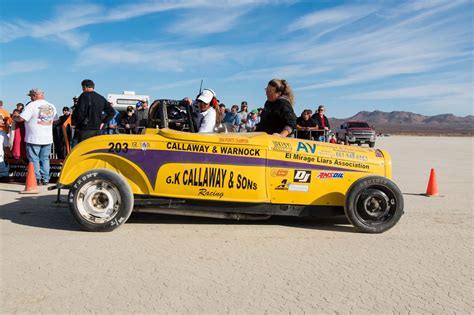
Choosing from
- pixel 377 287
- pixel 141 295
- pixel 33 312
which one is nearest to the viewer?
pixel 33 312

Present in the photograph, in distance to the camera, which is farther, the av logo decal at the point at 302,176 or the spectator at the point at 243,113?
the spectator at the point at 243,113

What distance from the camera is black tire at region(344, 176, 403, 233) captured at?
4.41 m

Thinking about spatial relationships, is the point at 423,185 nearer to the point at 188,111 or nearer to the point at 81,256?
the point at 188,111

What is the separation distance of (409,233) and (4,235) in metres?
4.62

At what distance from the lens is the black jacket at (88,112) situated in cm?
707

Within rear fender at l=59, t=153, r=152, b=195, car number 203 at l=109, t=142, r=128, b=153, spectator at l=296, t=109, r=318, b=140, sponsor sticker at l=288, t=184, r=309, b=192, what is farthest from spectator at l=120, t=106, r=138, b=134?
sponsor sticker at l=288, t=184, r=309, b=192

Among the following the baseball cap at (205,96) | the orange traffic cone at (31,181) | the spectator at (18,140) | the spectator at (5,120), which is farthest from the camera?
the spectator at (5,120)

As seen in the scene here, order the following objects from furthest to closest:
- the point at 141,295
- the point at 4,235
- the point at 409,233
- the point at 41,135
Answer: the point at 41,135 < the point at 409,233 < the point at 4,235 < the point at 141,295

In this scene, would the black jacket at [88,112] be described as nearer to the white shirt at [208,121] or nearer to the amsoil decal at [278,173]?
the white shirt at [208,121]

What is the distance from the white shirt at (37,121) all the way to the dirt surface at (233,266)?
2.45 meters

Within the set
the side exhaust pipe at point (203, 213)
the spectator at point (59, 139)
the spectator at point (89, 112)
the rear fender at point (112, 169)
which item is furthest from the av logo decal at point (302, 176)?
the spectator at point (59, 139)

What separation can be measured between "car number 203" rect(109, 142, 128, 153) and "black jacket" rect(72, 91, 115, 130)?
2904 millimetres

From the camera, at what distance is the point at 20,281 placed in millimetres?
3076

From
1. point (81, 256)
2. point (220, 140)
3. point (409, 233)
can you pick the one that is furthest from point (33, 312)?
point (409, 233)
